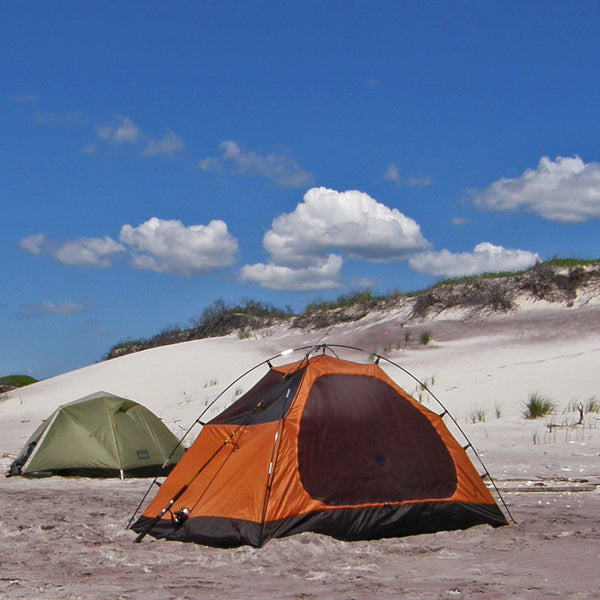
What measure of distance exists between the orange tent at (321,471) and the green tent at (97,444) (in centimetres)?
407

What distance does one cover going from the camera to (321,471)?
23.4 ft

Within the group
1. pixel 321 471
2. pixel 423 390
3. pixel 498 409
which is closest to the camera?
pixel 321 471

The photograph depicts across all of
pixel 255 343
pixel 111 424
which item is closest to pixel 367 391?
pixel 111 424

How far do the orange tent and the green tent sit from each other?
4065 mm

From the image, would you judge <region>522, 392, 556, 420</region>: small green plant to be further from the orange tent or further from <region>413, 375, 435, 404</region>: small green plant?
the orange tent

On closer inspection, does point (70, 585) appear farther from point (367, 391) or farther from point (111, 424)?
point (111, 424)

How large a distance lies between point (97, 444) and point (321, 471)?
5.59 metres

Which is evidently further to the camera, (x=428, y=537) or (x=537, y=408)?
(x=537, y=408)

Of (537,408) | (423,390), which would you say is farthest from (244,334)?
(537,408)

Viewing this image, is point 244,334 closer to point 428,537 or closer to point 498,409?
point 498,409

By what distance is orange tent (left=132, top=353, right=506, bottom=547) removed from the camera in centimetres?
693

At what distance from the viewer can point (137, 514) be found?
8375mm

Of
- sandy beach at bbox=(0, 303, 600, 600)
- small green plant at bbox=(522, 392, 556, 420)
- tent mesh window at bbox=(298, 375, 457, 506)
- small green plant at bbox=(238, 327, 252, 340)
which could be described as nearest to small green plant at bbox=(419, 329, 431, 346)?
sandy beach at bbox=(0, 303, 600, 600)

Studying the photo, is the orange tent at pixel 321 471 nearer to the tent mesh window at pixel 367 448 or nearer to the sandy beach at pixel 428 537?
the tent mesh window at pixel 367 448
